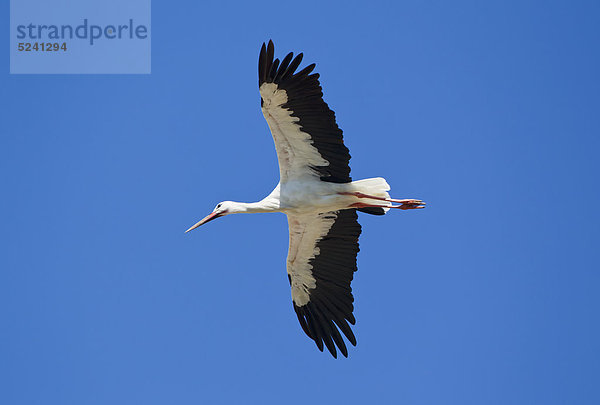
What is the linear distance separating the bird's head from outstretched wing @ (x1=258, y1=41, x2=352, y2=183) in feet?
2.64

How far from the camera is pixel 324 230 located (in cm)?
1223

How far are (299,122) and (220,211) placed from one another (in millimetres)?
1819

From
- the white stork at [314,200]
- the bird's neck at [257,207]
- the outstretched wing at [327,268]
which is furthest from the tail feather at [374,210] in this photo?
the bird's neck at [257,207]

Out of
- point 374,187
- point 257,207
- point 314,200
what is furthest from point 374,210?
point 257,207

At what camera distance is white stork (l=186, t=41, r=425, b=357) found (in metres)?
10.9

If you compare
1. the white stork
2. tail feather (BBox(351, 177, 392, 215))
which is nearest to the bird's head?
the white stork

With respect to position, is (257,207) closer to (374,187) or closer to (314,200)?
(314,200)

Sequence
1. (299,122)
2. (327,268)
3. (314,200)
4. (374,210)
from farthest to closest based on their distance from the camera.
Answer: (327,268) → (374,210) → (314,200) → (299,122)

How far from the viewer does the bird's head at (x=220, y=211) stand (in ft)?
39.5

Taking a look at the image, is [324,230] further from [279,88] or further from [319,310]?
[279,88]

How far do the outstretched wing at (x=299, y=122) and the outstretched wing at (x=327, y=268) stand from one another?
74 cm

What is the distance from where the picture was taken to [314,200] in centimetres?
1164

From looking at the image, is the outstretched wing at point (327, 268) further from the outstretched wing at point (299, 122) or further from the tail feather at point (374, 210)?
the outstretched wing at point (299, 122)

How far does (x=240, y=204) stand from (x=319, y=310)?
180cm
